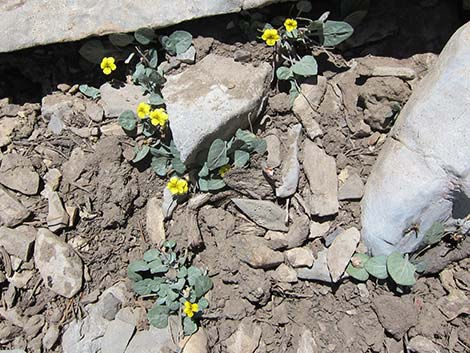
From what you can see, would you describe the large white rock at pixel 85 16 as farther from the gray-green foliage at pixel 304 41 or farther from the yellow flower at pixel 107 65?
the gray-green foliage at pixel 304 41

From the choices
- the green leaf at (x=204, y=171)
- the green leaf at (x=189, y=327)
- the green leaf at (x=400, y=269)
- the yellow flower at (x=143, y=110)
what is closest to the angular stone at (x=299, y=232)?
the green leaf at (x=400, y=269)

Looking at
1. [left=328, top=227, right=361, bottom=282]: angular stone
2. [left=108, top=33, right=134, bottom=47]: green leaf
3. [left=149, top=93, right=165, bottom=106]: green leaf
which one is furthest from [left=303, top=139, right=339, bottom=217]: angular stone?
[left=108, top=33, right=134, bottom=47]: green leaf

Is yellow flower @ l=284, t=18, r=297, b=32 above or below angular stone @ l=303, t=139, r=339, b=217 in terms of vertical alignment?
above

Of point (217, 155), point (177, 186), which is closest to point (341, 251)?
point (217, 155)

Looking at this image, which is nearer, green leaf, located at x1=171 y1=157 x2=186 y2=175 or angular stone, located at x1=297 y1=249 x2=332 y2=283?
angular stone, located at x1=297 y1=249 x2=332 y2=283

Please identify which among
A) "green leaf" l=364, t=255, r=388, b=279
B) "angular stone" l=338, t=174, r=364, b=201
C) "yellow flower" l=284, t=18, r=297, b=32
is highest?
"yellow flower" l=284, t=18, r=297, b=32

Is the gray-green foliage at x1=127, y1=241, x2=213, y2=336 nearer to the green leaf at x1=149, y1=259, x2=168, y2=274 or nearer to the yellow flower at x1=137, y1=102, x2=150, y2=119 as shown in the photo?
the green leaf at x1=149, y1=259, x2=168, y2=274
